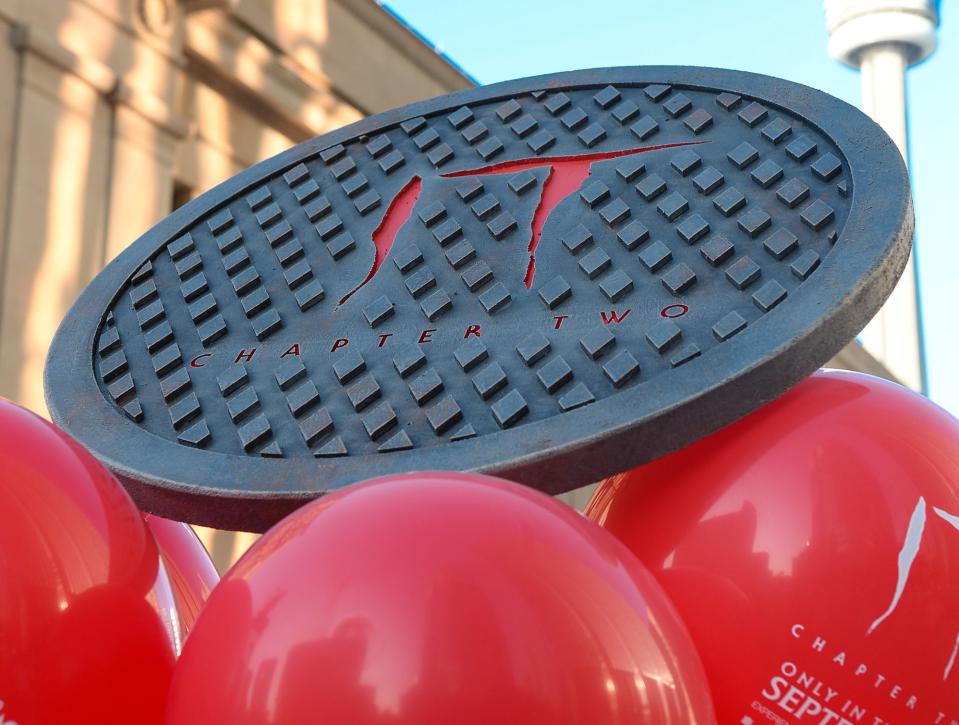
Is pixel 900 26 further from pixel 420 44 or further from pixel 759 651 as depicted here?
pixel 759 651

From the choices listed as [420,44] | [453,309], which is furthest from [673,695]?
[420,44]

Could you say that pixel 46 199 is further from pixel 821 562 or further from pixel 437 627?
pixel 437 627

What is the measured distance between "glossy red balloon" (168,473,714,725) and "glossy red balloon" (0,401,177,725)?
210 millimetres

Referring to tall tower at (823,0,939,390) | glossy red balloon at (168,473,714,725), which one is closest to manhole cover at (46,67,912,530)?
glossy red balloon at (168,473,714,725)

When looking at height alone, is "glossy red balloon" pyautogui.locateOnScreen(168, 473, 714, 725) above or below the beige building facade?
below

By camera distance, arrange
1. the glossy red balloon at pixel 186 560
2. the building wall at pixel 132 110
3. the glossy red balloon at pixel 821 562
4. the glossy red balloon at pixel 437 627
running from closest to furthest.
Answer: the glossy red balloon at pixel 437 627 < the glossy red balloon at pixel 821 562 < the glossy red balloon at pixel 186 560 < the building wall at pixel 132 110

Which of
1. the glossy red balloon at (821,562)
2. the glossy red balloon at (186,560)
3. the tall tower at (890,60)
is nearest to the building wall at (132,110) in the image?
the glossy red balloon at (186,560)

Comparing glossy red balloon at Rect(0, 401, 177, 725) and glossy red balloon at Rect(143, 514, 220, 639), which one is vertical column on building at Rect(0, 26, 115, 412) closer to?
glossy red balloon at Rect(143, 514, 220, 639)

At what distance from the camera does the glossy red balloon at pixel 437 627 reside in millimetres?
1860

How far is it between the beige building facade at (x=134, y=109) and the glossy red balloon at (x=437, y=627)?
30.5ft

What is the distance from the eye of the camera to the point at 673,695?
1.99 m

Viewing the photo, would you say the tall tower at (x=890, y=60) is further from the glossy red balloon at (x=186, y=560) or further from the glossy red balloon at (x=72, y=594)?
the glossy red balloon at (x=72, y=594)

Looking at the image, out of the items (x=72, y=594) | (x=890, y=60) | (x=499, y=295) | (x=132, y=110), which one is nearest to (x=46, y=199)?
(x=132, y=110)

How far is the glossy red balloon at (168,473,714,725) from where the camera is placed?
6.10 feet
